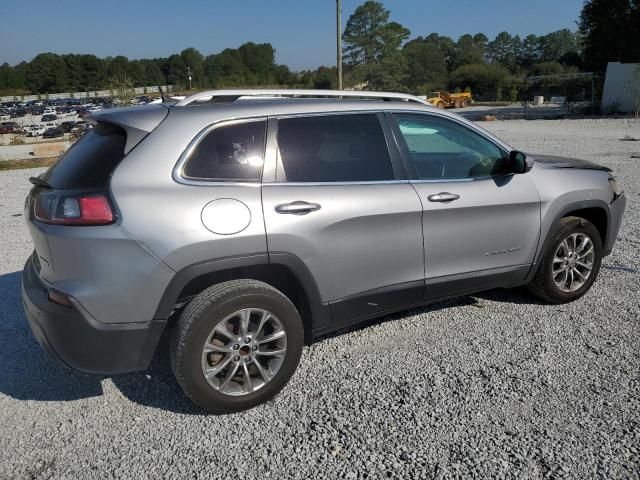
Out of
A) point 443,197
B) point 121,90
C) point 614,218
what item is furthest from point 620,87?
point 443,197

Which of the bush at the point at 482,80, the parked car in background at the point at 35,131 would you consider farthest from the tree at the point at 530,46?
the parked car in background at the point at 35,131

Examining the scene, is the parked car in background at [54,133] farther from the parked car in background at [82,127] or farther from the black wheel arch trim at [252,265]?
the black wheel arch trim at [252,265]

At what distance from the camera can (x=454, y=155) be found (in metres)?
4.24

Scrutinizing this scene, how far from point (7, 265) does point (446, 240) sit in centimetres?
486

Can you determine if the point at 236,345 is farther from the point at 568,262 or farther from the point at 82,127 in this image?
the point at 82,127

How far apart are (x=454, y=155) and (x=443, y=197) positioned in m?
0.71

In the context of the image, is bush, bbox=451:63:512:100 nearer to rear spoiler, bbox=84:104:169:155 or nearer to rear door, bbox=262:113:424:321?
rear door, bbox=262:113:424:321

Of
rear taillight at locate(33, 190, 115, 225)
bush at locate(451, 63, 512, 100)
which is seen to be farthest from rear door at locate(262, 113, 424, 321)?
bush at locate(451, 63, 512, 100)

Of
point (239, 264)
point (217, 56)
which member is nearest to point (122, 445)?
point (239, 264)

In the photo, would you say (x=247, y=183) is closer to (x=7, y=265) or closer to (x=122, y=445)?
(x=122, y=445)

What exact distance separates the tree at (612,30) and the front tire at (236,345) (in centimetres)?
3886

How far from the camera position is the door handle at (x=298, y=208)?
3.09 m

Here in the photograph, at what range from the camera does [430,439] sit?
9.34 feet

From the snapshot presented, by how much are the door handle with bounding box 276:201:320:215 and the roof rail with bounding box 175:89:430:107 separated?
0.84 meters
